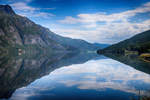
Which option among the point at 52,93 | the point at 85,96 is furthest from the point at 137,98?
the point at 52,93

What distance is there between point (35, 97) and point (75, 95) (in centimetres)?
546

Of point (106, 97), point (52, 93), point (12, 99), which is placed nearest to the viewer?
point (12, 99)

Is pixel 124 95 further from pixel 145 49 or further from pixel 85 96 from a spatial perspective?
pixel 145 49

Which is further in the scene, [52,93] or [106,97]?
[52,93]

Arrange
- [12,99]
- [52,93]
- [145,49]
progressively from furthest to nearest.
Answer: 1. [145,49]
2. [52,93]
3. [12,99]

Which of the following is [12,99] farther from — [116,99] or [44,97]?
[116,99]

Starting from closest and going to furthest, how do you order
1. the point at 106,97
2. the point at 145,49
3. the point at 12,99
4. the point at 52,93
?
the point at 12,99, the point at 106,97, the point at 52,93, the point at 145,49

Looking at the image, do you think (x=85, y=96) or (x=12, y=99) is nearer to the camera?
(x=12, y=99)

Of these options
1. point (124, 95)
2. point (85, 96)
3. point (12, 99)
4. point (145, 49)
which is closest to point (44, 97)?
point (12, 99)

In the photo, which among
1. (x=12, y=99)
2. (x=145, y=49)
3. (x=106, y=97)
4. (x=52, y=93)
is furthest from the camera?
(x=145, y=49)

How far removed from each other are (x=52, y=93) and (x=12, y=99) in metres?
5.64

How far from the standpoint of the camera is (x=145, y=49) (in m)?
175

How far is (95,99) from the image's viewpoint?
21375mm

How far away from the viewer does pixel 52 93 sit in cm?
2384
